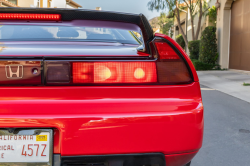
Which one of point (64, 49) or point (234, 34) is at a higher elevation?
point (234, 34)

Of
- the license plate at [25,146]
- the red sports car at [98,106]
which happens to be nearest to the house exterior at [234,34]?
the red sports car at [98,106]

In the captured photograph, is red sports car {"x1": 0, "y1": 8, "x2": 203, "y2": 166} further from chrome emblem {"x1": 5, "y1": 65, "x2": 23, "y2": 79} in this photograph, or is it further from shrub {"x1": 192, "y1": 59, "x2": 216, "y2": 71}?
shrub {"x1": 192, "y1": 59, "x2": 216, "y2": 71}

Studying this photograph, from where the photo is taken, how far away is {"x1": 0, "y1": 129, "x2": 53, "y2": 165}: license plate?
1579mm

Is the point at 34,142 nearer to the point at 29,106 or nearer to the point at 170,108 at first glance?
the point at 29,106

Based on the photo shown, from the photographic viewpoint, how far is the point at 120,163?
1668 mm

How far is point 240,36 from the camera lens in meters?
14.9

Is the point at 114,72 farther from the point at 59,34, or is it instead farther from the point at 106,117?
the point at 59,34

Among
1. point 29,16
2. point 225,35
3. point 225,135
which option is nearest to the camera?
point 29,16

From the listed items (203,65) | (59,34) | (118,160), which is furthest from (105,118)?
(203,65)

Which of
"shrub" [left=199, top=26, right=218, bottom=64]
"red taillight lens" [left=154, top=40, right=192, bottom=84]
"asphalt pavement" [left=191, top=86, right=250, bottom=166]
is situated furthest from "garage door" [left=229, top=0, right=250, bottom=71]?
"red taillight lens" [left=154, top=40, right=192, bottom=84]

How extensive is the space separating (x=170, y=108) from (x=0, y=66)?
98cm

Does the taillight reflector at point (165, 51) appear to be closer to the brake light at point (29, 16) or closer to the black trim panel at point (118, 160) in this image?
the black trim panel at point (118, 160)

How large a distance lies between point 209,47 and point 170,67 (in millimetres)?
15849

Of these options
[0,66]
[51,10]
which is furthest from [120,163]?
[51,10]
